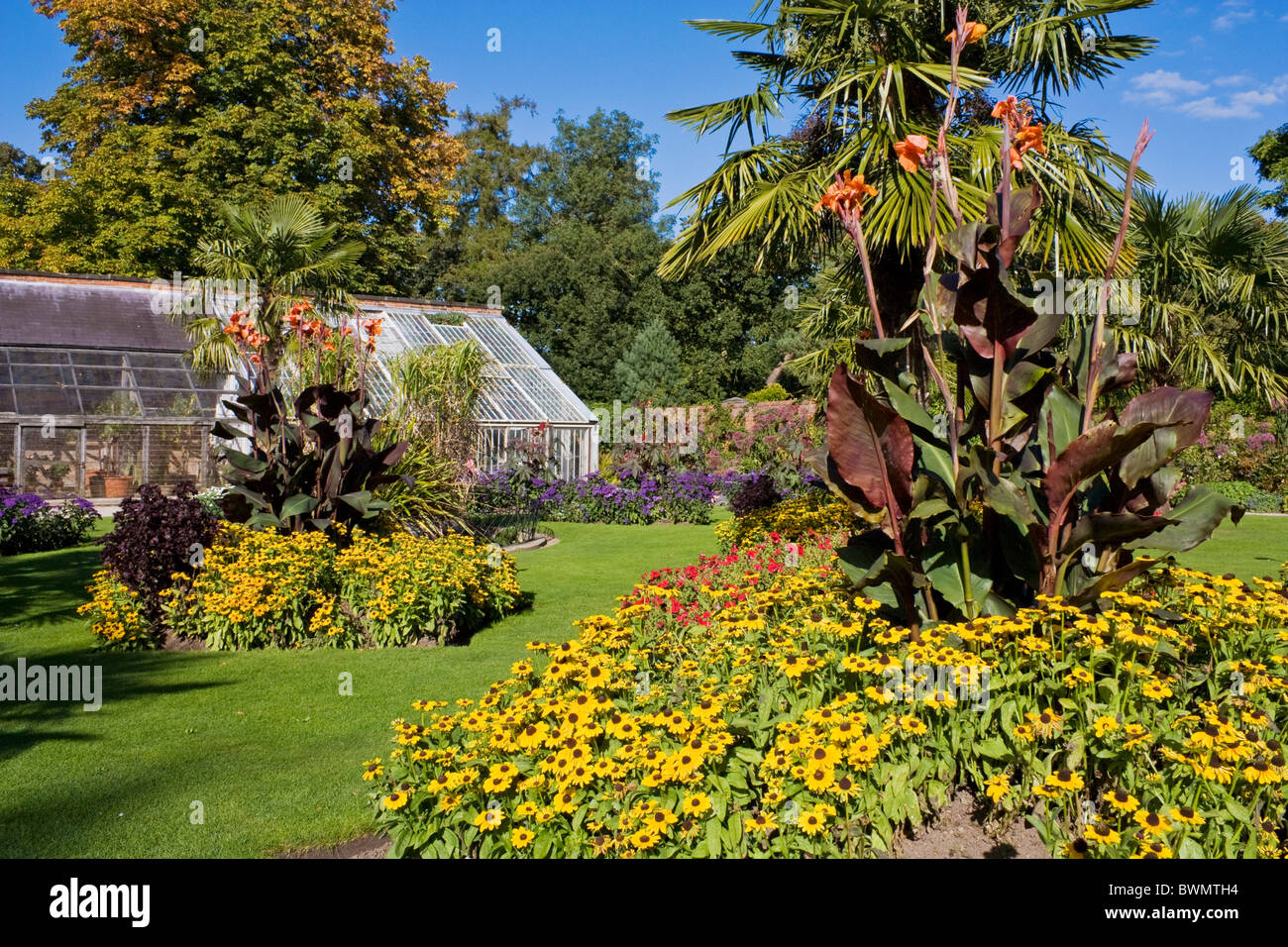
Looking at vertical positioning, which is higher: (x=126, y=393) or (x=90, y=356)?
(x=90, y=356)

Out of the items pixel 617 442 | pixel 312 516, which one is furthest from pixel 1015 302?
pixel 617 442

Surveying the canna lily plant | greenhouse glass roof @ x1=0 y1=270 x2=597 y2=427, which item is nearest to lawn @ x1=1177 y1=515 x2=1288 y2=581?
the canna lily plant

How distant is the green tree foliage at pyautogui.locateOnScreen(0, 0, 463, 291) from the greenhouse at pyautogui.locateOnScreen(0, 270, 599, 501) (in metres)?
2.51

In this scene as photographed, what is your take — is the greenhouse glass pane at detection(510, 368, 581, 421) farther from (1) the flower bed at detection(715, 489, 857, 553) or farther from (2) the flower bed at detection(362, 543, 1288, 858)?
(2) the flower bed at detection(362, 543, 1288, 858)

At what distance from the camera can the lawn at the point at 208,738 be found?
3.65 m

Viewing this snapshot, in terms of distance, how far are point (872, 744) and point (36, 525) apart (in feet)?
43.8

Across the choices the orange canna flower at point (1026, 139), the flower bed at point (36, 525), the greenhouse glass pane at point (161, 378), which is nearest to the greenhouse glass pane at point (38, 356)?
the greenhouse glass pane at point (161, 378)

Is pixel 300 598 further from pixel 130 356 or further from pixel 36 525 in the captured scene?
pixel 130 356

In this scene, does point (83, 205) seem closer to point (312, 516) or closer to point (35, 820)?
point (312, 516)

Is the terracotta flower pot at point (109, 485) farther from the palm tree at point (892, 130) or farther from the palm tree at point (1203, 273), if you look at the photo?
the palm tree at point (1203, 273)

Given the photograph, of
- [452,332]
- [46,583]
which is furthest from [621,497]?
[46,583]

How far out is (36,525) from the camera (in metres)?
12.6

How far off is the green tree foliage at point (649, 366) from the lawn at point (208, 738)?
23198 millimetres
